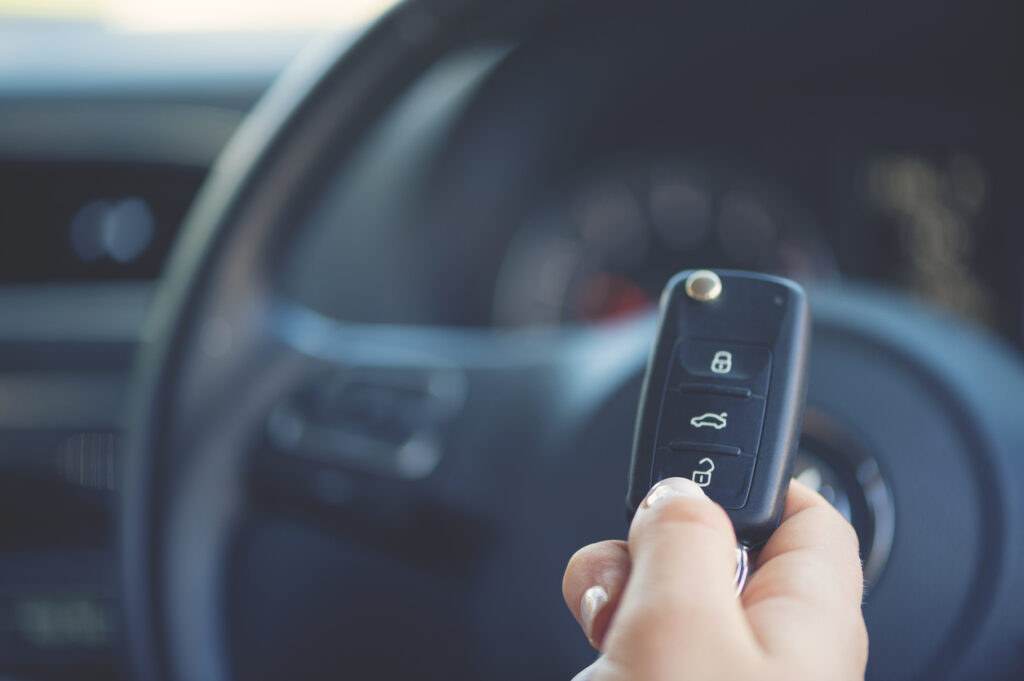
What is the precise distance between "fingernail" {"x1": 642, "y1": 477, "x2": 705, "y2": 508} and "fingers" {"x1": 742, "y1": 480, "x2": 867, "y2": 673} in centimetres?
3

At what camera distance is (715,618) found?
0.33 m

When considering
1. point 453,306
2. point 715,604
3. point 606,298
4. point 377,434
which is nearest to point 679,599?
point 715,604

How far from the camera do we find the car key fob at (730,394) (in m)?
0.41

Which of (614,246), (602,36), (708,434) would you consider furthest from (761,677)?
(614,246)

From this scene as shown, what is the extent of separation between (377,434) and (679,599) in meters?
0.40

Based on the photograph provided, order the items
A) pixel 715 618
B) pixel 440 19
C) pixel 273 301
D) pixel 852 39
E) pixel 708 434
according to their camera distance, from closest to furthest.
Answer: pixel 715 618 < pixel 708 434 < pixel 440 19 < pixel 273 301 < pixel 852 39

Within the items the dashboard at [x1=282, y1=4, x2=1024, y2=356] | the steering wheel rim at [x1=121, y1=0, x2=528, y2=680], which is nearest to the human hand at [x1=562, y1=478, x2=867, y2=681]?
the steering wheel rim at [x1=121, y1=0, x2=528, y2=680]

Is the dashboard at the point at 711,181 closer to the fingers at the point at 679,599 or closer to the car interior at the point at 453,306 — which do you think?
the car interior at the point at 453,306

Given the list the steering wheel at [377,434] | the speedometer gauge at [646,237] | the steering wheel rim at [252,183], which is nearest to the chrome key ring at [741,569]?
the steering wheel at [377,434]

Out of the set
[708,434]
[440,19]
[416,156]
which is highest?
[416,156]

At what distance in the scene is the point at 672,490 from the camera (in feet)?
1.26

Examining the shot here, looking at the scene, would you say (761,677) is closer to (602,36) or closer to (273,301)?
(273,301)

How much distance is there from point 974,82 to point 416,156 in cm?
60

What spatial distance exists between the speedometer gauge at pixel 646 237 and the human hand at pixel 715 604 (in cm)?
88
